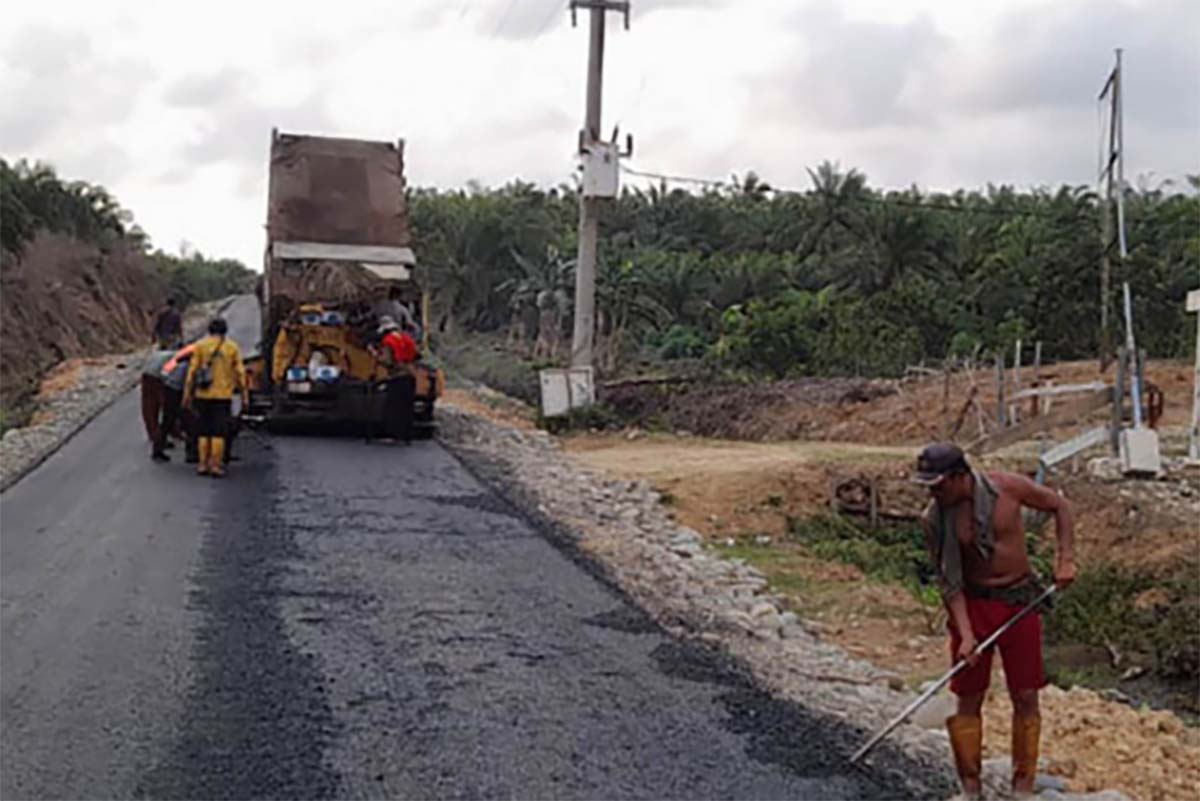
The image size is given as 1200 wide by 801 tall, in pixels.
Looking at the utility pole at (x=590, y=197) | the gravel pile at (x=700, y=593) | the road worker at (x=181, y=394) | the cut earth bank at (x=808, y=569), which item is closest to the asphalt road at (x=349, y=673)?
the gravel pile at (x=700, y=593)

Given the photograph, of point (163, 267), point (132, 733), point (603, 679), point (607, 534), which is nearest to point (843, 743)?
point (603, 679)

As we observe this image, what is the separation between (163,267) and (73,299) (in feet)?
86.8

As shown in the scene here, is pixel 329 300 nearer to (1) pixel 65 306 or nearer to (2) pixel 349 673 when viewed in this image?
(2) pixel 349 673

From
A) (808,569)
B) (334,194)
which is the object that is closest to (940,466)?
(808,569)

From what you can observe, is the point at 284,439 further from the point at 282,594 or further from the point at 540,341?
the point at 540,341

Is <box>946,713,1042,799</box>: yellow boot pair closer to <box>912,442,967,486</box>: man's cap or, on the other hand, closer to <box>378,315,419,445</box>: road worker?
<box>912,442,967,486</box>: man's cap

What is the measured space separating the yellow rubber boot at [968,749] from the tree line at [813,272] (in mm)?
20078

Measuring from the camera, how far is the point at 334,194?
21.9 meters

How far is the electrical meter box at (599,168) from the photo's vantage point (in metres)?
24.7

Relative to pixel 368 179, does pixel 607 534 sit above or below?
below

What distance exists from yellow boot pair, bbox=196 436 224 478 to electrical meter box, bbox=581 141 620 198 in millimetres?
9751

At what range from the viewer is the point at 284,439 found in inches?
794

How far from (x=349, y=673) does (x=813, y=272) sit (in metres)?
40.2

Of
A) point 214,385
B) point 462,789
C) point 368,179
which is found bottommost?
point 462,789
